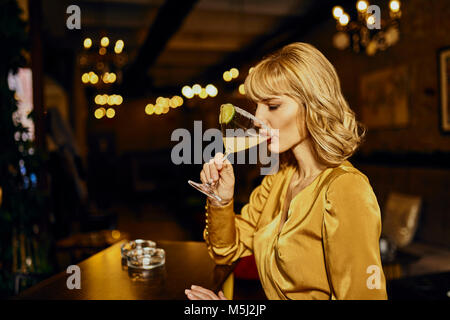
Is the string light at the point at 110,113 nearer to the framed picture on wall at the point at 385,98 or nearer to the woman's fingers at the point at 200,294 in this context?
the framed picture on wall at the point at 385,98

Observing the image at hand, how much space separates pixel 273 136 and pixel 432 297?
174 centimetres

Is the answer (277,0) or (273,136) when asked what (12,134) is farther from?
(277,0)

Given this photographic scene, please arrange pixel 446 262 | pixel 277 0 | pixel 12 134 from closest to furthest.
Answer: pixel 12 134, pixel 446 262, pixel 277 0

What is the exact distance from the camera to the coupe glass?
1053 mm

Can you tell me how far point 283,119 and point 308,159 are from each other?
0.19 meters

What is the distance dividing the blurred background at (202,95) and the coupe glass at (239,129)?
0.11 meters

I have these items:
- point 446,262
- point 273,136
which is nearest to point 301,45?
point 273,136

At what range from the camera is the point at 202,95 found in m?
8.49

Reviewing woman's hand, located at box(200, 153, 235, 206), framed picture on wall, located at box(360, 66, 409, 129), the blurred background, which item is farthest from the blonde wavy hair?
framed picture on wall, located at box(360, 66, 409, 129)

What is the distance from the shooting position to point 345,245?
95 cm

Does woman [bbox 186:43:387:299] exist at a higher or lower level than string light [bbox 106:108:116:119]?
lower

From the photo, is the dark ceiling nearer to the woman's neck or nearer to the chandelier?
the chandelier
